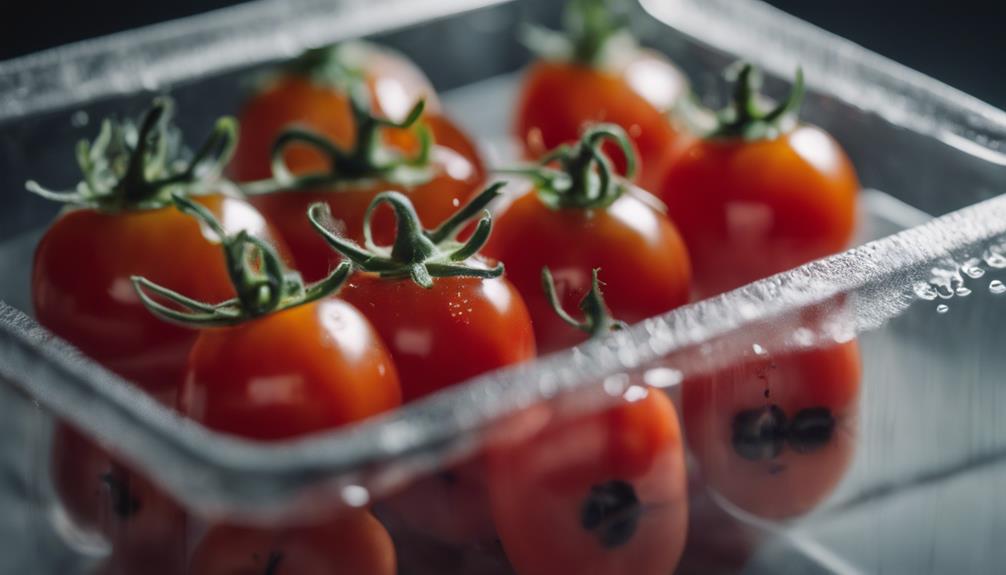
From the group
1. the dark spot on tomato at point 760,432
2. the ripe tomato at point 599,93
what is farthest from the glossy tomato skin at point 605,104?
the dark spot on tomato at point 760,432

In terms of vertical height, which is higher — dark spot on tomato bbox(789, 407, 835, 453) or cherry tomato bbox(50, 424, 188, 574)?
cherry tomato bbox(50, 424, 188, 574)

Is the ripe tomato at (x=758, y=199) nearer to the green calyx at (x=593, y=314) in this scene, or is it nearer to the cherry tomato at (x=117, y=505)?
the green calyx at (x=593, y=314)

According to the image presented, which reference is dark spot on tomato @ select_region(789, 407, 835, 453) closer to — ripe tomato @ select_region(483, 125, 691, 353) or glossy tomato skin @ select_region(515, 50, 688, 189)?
ripe tomato @ select_region(483, 125, 691, 353)

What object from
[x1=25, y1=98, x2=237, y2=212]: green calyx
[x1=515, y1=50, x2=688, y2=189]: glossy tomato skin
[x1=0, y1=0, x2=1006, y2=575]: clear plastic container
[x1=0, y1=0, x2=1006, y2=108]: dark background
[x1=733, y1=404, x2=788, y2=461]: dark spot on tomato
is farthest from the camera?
[x1=0, y1=0, x2=1006, y2=108]: dark background

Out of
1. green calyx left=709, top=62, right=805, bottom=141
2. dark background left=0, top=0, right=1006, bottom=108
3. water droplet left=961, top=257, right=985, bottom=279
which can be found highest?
water droplet left=961, top=257, right=985, bottom=279

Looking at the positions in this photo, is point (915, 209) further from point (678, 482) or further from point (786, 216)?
point (678, 482)

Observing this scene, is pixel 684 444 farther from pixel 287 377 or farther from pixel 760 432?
pixel 287 377

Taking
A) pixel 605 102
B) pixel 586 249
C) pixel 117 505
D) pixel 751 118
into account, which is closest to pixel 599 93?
pixel 605 102

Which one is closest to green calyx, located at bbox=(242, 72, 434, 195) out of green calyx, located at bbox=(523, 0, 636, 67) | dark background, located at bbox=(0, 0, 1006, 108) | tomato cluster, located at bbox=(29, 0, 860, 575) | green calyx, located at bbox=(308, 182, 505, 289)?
tomato cluster, located at bbox=(29, 0, 860, 575)
